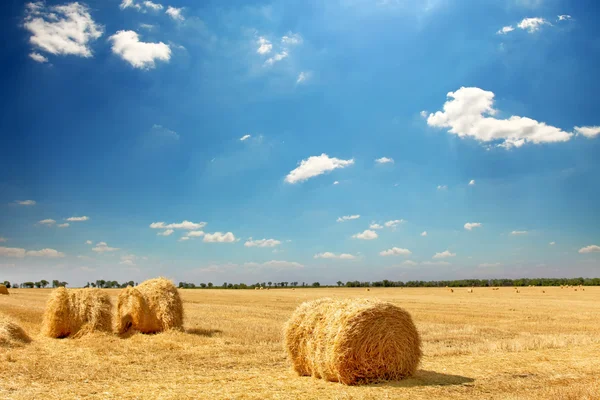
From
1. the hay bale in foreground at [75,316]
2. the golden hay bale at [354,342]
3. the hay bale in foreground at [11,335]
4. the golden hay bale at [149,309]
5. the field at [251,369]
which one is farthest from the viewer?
the golden hay bale at [149,309]

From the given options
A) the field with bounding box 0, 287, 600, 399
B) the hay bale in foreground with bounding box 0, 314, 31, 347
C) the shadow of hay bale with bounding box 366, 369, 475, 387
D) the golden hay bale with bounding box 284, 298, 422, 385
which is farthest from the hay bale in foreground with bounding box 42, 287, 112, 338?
the shadow of hay bale with bounding box 366, 369, 475, 387

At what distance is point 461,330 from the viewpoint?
17281 mm

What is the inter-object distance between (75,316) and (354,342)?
34.3 ft

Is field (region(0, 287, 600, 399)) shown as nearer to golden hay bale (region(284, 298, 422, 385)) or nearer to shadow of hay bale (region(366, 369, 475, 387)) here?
shadow of hay bale (region(366, 369, 475, 387))

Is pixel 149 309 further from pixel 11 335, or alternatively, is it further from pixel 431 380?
pixel 431 380

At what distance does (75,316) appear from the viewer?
15.3 metres

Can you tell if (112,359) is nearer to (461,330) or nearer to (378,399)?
(378,399)

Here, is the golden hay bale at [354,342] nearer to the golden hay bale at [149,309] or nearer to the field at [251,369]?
the field at [251,369]

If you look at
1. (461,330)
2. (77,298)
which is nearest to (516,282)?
(461,330)

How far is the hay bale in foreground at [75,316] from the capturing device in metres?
15.2

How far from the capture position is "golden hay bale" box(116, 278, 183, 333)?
619 inches

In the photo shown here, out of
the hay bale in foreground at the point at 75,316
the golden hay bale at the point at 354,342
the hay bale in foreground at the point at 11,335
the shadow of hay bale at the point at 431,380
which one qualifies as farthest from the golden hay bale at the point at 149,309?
the shadow of hay bale at the point at 431,380

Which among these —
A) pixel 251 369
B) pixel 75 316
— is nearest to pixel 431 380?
pixel 251 369

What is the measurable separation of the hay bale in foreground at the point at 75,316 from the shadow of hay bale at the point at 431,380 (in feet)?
33.6
